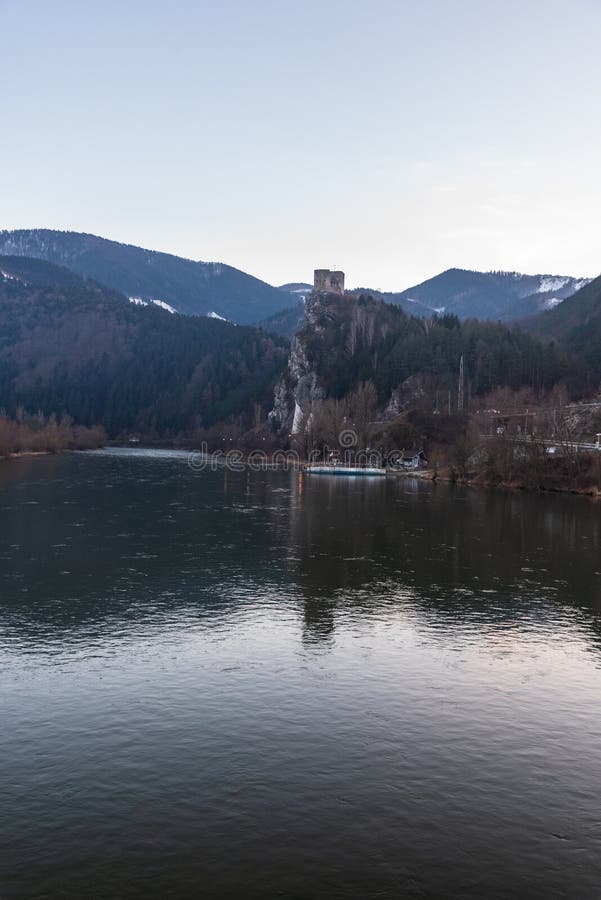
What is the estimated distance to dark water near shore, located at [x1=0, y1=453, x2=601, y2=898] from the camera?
17750mm

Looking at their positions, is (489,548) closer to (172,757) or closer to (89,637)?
(89,637)

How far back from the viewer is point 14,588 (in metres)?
45.0

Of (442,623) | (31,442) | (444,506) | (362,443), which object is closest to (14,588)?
(442,623)

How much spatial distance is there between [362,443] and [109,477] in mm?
68007

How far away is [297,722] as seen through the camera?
26.0 meters

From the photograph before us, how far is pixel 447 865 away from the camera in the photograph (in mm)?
17766

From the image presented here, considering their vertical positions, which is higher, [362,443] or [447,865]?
[362,443]

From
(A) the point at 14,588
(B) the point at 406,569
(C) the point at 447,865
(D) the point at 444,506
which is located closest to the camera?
(C) the point at 447,865

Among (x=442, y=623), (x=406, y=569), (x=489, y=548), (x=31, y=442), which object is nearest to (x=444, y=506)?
(x=489, y=548)

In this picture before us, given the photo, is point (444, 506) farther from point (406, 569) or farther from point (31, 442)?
point (31, 442)

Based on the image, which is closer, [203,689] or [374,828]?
[374,828]

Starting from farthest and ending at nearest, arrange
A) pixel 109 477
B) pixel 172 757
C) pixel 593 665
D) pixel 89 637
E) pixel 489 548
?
1. pixel 109 477
2. pixel 489 548
3. pixel 89 637
4. pixel 593 665
5. pixel 172 757

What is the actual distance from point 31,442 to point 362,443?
8724cm

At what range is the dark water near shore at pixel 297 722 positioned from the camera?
17.8 m
